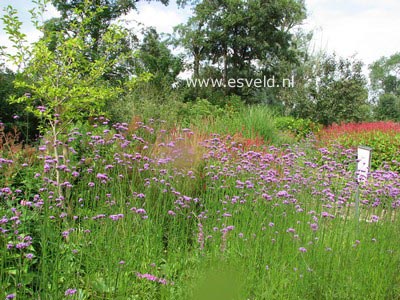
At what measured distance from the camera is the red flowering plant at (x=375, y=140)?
10852 mm

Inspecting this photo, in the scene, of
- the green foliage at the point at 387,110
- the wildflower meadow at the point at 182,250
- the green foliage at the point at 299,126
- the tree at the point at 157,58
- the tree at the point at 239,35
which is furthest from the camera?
the green foliage at the point at 387,110

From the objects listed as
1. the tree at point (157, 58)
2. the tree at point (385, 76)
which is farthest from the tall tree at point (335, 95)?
the tree at point (385, 76)

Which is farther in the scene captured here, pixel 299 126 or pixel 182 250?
pixel 299 126

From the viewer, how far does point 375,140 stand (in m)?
11.5

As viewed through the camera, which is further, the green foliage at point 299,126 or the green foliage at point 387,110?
the green foliage at point 387,110

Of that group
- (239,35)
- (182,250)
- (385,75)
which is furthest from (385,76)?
(182,250)

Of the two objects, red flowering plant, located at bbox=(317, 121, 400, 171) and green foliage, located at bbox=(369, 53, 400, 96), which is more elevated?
green foliage, located at bbox=(369, 53, 400, 96)

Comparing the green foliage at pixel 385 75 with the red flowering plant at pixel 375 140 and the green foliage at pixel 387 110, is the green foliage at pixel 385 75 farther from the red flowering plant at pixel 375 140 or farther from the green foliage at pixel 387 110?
the red flowering plant at pixel 375 140

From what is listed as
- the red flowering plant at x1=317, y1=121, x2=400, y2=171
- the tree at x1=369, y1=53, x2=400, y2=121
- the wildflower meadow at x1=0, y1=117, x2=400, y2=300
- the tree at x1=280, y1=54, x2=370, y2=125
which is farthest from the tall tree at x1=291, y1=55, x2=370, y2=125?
the tree at x1=369, y1=53, x2=400, y2=121

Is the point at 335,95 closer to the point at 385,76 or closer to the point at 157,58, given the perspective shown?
the point at 157,58

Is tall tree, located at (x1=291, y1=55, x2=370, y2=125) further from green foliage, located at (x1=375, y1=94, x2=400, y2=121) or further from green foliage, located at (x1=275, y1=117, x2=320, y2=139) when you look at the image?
green foliage, located at (x1=375, y1=94, x2=400, y2=121)

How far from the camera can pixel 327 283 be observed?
2.86 metres

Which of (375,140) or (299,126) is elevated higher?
(299,126)

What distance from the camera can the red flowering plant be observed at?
1085 cm
